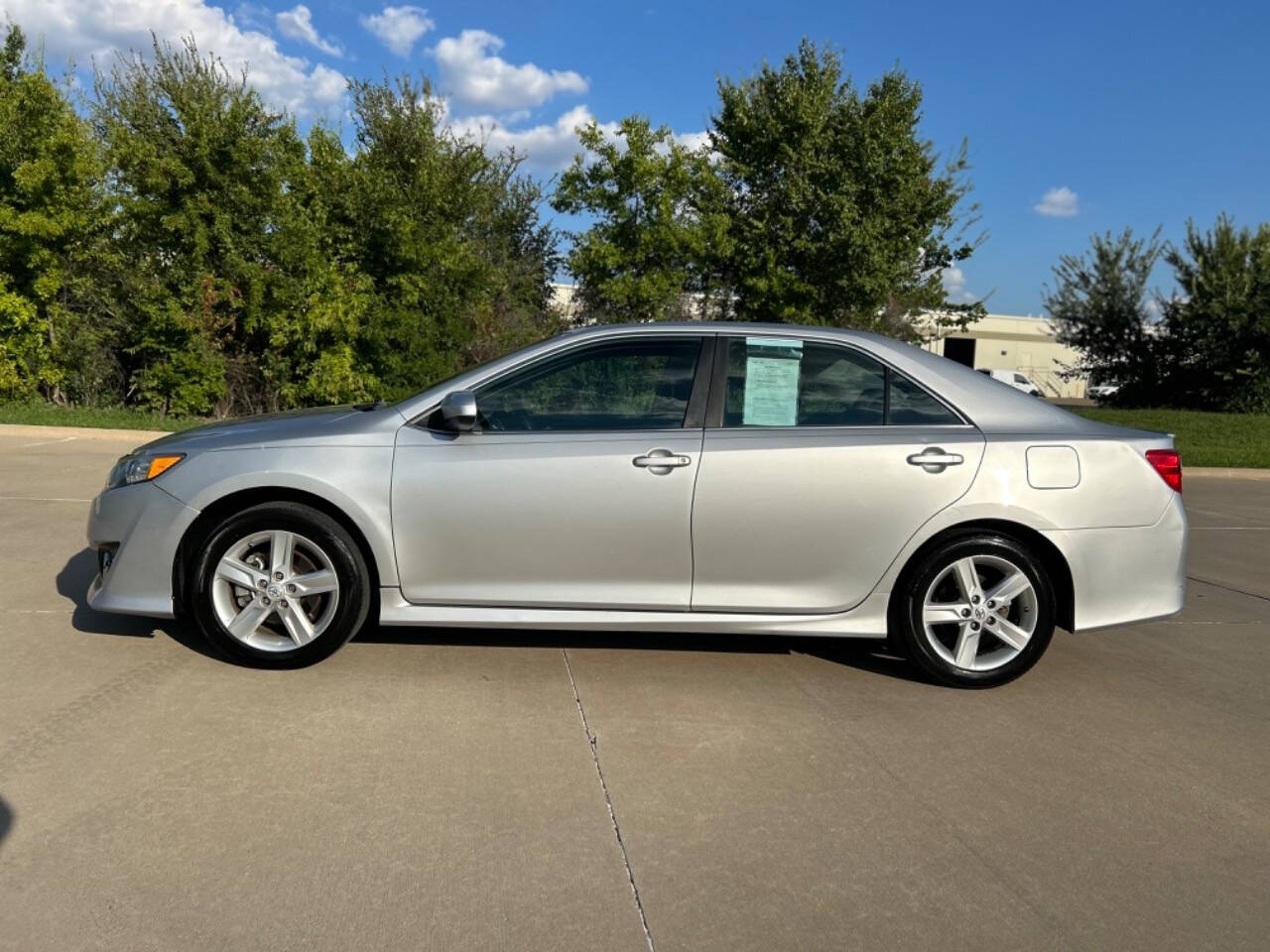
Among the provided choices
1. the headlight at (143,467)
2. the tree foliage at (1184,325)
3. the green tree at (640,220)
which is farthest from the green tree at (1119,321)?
the headlight at (143,467)

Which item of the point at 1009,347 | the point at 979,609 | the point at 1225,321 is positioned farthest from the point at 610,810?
the point at 1009,347

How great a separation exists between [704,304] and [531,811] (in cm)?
1881

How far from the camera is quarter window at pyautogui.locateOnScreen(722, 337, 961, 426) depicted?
4.73m

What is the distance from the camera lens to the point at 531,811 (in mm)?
3354

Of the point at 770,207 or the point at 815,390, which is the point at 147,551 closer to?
the point at 815,390

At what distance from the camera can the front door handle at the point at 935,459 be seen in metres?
4.57

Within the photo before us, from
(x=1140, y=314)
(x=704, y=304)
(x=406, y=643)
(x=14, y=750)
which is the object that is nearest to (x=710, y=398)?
(x=406, y=643)

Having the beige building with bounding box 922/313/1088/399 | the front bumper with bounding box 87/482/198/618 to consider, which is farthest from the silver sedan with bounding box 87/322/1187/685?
the beige building with bounding box 922/313/1088/399

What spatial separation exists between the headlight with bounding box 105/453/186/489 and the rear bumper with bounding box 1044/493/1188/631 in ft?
13.1

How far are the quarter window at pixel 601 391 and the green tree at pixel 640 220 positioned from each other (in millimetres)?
13324

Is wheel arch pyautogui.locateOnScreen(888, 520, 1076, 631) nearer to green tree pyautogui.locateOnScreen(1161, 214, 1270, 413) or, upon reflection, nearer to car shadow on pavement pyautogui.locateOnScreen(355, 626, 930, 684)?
car shadow on pavement pyautogui.locateOnScreen(355, 626, 930, 684)

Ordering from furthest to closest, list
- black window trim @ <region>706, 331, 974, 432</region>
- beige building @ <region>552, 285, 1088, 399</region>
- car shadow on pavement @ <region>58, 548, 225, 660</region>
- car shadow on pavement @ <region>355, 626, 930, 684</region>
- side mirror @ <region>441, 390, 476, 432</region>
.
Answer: beige building @ <region>552, 285, 1088, 399</region> → car shadow on pavement @ <region>355, 626, 930, 684</region> → car shadow on pavement @ <region>58, 548, 225, 660</region> → black window trim @ <region>706, 331, 974, 432</region> → side mirror @ <region>441, 390, 476, 432</region>

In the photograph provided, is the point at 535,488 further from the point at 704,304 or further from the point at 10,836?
the point at 704,304

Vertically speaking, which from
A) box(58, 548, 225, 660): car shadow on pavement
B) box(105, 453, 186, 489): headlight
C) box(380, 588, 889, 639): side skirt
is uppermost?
box(105, 453, 186, 489): headlight
